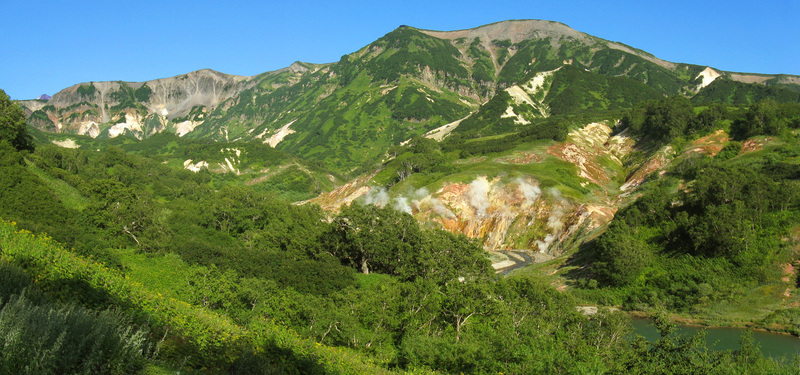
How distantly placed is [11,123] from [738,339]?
80.8 m

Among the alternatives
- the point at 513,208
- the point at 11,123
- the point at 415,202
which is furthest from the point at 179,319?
the point at 513,208

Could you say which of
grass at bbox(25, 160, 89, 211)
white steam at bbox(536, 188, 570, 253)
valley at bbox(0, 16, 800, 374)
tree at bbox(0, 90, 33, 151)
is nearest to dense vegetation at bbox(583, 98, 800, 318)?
valley at bbox(0, 16, 800, 374)

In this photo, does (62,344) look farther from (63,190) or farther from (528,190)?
(528,190)

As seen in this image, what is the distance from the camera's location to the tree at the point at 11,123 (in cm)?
5312

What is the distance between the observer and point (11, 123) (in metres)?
54.7

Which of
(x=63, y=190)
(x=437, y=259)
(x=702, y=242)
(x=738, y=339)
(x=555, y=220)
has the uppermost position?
(x=63, y=190)

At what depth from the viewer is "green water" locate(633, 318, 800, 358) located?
38.6 m

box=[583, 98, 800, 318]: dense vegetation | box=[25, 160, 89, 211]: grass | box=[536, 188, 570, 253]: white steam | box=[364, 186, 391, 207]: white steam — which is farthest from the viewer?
box=[364, 186, 391, 207]: white steam

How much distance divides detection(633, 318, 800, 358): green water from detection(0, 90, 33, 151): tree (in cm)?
6910

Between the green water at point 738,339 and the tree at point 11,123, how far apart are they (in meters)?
69.1

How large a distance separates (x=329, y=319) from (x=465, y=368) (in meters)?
8.59

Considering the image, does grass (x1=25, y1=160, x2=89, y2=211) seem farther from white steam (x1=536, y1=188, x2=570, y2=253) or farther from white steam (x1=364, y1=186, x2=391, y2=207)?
white steam (x1=536, y1=188, x2=570, y2=253)

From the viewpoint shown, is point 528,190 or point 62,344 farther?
point 528,190

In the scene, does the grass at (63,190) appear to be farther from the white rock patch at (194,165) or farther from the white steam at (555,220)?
the white rock patch at (194,165)
